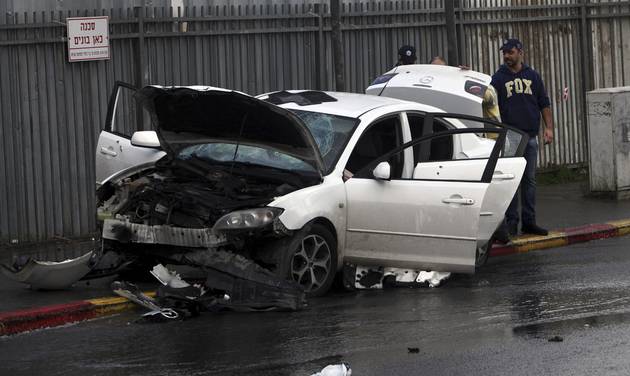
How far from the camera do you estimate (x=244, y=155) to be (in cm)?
1048

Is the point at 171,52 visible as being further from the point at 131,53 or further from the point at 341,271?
the point at 341,271

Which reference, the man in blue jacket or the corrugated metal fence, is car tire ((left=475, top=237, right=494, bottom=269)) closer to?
the man in blue jacket

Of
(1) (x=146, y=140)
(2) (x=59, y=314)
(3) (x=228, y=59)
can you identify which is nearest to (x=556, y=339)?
(2) (x=59, y=314)

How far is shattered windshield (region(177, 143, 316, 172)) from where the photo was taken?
1025 cm

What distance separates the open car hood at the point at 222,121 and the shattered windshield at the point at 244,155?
4 centimetres

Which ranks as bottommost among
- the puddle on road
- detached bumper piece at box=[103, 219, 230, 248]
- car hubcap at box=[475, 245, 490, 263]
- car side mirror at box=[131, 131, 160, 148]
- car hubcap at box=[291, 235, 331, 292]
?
the puddle on road

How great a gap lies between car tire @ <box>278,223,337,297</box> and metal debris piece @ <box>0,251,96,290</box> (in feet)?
5.78

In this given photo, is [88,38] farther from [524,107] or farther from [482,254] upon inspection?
[482,254]

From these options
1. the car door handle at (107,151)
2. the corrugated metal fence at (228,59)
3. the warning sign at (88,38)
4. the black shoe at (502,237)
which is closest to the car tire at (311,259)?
the car door handle at (107,151)

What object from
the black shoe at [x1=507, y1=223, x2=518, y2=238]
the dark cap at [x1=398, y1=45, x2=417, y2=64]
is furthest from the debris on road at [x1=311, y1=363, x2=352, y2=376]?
the dark cap at [x1=398, y1=45, x2=417, y2=64]

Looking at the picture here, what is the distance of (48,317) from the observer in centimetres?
961

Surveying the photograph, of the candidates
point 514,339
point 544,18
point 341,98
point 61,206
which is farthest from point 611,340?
point 544,18

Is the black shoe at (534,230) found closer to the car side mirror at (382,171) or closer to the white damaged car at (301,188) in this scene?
the white damaged car at (301,188)

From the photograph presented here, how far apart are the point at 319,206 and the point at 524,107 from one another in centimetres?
392
